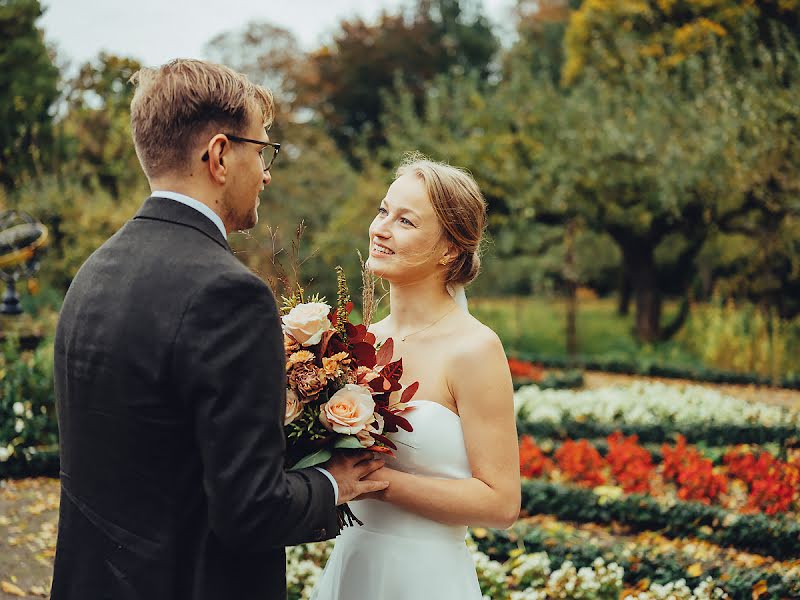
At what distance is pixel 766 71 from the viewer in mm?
11789

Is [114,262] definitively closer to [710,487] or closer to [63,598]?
[63,598]

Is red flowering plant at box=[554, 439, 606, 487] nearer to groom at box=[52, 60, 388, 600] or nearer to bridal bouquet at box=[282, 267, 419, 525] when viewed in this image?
bridal bouquet at box=[282, 267, 419, 525]

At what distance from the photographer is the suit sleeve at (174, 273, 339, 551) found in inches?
64.2

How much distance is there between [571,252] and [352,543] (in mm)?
13713

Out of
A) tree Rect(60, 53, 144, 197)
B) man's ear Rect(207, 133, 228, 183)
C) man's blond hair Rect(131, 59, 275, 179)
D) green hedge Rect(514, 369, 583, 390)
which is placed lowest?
green hedge Rect(514, 369, 583, 390)

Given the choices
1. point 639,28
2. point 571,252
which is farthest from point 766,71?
point 639,28

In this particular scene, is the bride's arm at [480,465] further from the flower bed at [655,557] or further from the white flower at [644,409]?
the white flower at [644,409]

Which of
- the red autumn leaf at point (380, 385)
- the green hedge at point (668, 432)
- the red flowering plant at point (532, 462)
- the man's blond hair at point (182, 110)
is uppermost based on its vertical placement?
the man's blond hair at point (182, 110)

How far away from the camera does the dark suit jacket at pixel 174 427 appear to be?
165 cm

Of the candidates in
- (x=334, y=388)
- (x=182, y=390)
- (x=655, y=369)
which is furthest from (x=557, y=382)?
(x=182, y=390)

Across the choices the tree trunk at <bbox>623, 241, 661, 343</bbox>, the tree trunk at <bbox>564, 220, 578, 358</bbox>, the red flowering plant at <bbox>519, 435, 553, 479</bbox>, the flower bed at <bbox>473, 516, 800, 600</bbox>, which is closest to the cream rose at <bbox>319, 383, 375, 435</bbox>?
the flower bed at <bbox>473, 516, 800, 600</bbox>

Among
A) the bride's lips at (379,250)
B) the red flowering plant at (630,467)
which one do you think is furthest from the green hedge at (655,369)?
the bride's lips at (379,250)

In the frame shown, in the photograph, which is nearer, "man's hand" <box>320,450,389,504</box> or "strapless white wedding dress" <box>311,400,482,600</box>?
"man's hand" <box>320,450,389,504</box>

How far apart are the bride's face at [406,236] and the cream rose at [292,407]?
2.22 feet
